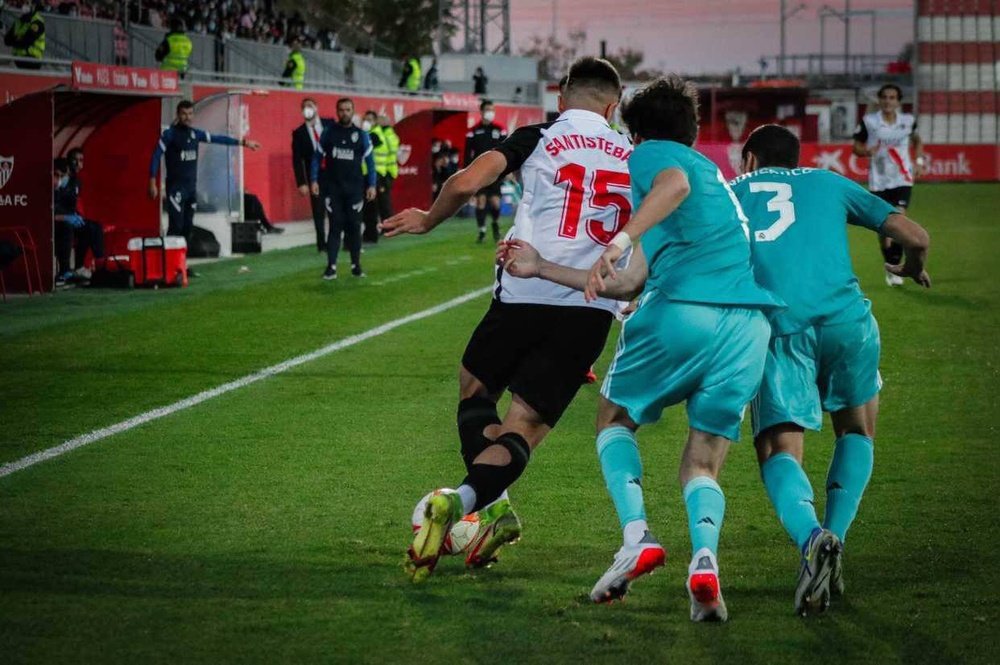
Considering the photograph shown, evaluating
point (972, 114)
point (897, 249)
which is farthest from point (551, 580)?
point (972, 114)

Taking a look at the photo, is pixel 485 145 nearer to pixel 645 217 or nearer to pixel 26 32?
pixel 26 32

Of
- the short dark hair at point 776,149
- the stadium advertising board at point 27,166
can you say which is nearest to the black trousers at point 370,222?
the stadium advertising board at point 27,166

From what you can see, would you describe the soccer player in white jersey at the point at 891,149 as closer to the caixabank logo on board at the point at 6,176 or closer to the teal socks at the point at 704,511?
the caixabank logo on board at the point at 6,176

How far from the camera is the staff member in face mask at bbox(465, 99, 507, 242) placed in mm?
24734

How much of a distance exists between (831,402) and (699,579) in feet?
3.60

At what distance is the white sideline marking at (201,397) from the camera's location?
315 inches

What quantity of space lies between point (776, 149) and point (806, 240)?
42 cm

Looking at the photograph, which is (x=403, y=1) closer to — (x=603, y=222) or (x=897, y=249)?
(x=897, y=249)

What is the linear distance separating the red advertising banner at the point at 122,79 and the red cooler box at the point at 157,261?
6.32 ft

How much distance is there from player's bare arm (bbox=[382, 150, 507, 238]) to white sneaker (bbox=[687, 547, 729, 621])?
1.51 meters

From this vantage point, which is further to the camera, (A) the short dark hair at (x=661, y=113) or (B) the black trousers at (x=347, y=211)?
(B) the black trousers at (x=347, y=211)

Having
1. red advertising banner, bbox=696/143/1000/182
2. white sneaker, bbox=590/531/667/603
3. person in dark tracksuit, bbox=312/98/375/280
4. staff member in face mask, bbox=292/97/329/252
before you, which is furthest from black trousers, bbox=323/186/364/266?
red advertising banner, bbox=696/143/1000/182

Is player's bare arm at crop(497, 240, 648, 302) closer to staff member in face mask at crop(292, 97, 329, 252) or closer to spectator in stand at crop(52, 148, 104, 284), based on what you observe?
spectator in stand at crop(52, 148, 104, 284)

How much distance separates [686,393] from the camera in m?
5.18
